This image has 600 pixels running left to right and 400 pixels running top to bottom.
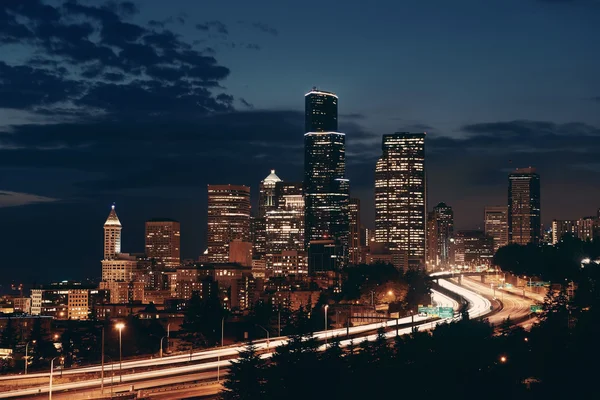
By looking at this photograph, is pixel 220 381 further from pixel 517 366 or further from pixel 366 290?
pixel 366 290

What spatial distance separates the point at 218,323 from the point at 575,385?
79.5 m

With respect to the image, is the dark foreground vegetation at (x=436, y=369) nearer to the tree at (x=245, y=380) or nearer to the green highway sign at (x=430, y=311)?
the tree at (x=245, y=380)

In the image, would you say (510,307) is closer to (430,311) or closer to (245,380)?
(430,311)

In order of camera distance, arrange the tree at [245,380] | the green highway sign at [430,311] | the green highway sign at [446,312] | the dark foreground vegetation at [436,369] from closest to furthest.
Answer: the dark foreground vegetation at [436,369]
the tree at [245,380]
the green highway sign at [446,312]
the green highway sign at [430,311]

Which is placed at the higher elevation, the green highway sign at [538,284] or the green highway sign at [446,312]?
the green highway sign at [538,284]

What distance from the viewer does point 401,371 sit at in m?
69.9

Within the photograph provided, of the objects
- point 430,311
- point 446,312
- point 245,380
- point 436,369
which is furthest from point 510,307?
point 245,380

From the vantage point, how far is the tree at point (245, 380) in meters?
65.0

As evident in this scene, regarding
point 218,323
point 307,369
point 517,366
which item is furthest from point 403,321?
point 307,369

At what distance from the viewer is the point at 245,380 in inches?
2601

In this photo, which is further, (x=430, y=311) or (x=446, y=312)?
(x=430, y=311)

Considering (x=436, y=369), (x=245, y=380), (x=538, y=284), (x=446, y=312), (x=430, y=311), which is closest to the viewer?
(x=245, y=380)

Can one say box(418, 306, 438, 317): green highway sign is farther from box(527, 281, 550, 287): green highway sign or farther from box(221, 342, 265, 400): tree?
box(221, 342, 265, 400): tree

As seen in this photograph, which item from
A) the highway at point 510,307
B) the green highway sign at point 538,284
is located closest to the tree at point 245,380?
the highway at point 510,307
